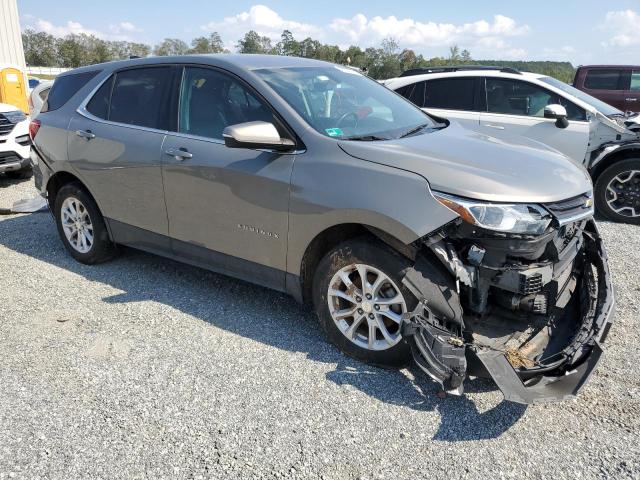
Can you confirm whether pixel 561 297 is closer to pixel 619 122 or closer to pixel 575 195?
pixel 575 195

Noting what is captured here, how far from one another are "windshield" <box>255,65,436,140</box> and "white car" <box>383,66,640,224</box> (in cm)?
258

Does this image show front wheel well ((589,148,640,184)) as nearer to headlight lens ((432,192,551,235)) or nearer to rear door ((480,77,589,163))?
rear door ((480,77,589,163))

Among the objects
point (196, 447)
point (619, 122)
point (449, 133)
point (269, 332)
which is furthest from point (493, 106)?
point (196, 447)

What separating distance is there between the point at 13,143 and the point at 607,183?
8666 millimetres

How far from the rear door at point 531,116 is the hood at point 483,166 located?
3.61 m

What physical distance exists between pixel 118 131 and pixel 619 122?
239 inches

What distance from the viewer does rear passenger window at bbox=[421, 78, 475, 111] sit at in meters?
7.46

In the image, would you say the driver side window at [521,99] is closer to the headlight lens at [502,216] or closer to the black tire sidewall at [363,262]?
the headlight lens at [502,216]

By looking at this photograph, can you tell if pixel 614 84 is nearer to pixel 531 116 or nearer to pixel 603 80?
pixel 603 80

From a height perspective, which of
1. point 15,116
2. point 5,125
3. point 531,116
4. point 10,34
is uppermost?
point 10,34

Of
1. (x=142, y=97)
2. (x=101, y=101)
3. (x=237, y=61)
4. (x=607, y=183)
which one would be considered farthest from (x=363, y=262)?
(x=607, y=183)

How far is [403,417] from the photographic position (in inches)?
114

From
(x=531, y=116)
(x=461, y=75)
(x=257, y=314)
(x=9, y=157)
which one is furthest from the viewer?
(x=9, y=157)

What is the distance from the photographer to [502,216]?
2779mm
